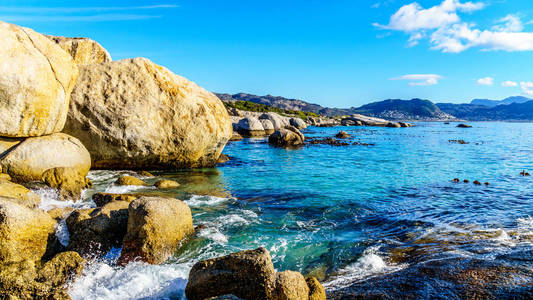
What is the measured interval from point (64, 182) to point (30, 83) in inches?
139

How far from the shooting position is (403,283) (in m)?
6.03

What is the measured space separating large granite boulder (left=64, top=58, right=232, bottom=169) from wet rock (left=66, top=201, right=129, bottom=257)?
775 centimetres

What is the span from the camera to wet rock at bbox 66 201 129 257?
24.4ft


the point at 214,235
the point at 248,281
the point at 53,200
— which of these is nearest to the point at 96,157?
the point at 53,200

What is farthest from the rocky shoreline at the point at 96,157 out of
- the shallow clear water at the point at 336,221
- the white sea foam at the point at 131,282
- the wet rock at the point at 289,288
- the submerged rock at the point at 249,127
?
the submerged rock at the point at 249,127

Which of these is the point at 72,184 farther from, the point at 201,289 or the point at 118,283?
the point at 201,289

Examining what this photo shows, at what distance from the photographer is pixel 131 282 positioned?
6.28 metres

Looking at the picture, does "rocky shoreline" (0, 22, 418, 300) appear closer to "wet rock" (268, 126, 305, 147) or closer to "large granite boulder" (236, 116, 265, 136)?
"wet rock" (268, 126, 305, 147)

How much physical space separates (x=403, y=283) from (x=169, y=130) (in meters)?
13.2

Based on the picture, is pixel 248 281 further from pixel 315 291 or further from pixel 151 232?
pixel 151 232

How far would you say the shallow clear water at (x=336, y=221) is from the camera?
6836 millimetres

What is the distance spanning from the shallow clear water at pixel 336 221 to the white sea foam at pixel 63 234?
1252 mm

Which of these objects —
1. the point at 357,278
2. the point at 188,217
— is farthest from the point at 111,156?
the point at 357,278

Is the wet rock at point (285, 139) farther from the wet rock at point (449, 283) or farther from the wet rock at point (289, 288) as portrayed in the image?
the wet rock at point (289, 288)
